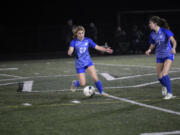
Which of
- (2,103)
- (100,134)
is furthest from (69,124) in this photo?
(2,103)

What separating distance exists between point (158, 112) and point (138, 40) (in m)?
18.9

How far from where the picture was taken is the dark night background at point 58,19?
2897cm

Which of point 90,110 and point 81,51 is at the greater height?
point 81,51

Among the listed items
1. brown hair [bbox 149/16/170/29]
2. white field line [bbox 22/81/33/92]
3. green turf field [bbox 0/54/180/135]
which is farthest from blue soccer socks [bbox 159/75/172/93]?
white field line [bbox 22/81/33/92]

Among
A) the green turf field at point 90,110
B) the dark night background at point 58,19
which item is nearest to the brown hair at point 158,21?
the green turf field at point 90,110

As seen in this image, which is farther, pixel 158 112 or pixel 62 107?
pixel 62 107

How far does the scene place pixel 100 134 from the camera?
18.5ft

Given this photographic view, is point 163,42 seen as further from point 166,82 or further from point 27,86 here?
point 27,86

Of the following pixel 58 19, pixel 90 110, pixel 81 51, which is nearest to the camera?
pixel 90 110

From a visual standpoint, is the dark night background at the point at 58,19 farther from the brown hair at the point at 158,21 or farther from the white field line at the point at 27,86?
the brown hair at the point at 158,21

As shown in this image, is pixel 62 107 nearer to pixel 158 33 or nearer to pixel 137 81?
pixel 158 33

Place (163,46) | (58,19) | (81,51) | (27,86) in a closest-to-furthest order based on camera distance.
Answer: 1. (163,46)
2. (81,51)
3. (27,86)
4. (58,19)

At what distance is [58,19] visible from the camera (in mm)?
32281

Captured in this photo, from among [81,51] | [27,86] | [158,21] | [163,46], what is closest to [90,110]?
[81,51]
